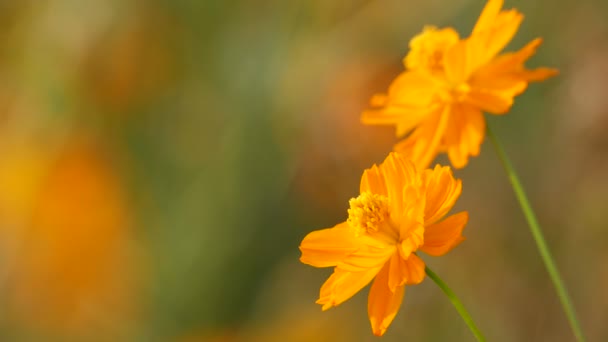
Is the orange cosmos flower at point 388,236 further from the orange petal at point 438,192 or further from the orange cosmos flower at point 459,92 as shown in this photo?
the orange cosmos flower at point 459,92

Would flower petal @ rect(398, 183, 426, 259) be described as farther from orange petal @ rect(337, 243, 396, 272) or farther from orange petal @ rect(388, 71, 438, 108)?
orange petal @ rect(388, 71, 438, 108)

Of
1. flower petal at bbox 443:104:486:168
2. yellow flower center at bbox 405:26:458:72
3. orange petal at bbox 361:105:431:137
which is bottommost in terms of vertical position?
flower petal at bbox 443:104:486:168

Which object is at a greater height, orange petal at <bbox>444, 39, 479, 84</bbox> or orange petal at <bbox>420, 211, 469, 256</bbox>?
orange petal at <bbox>444, 39, 479, 84</bbox>

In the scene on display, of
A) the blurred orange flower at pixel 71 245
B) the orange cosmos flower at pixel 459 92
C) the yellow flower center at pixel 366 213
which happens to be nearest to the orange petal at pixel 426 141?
the orange cosmos flower at pixel 459 92

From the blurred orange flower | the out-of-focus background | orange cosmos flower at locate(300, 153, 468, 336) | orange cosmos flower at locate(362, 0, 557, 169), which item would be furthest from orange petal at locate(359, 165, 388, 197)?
the blurred orange flower

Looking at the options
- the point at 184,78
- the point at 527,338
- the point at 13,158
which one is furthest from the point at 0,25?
the point at 527,338

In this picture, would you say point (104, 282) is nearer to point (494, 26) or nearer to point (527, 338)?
point (527, 338)

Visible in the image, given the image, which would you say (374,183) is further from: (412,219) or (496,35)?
(496,35)
